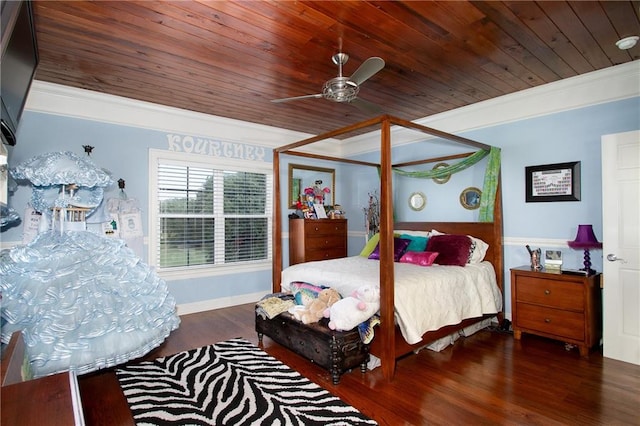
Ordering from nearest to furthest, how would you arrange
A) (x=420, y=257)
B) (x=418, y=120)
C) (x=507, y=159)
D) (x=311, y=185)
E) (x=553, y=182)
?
1. (x=553, y=182)
2. (x=420, y=257)
3. (x=507, y=159)
4. (x=418, y=120)
5. (x=311, y=185)

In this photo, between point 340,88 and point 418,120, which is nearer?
point 340,88

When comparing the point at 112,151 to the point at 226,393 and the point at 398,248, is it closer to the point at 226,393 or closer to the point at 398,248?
the point at 226,393

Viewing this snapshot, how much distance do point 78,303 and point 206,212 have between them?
2.31 meters

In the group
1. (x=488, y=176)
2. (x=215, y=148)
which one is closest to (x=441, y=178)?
(x=488, y=176)

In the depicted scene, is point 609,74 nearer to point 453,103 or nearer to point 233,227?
point 453,103

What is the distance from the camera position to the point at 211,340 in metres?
3.51

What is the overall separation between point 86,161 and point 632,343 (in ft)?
17.5

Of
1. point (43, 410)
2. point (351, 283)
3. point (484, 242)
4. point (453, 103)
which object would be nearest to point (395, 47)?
point (453, 103)

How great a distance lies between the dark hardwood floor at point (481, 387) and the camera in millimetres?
2162

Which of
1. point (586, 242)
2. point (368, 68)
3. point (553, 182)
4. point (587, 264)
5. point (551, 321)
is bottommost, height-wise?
point (551, 321)

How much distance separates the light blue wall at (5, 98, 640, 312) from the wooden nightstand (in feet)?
1.49

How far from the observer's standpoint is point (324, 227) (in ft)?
17.4

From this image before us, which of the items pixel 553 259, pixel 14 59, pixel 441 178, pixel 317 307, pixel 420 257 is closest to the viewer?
pixel 14 59

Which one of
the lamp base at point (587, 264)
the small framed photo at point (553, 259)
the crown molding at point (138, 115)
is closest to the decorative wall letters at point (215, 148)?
the crown molding at point (138, 115)
